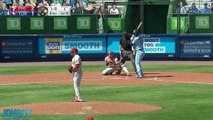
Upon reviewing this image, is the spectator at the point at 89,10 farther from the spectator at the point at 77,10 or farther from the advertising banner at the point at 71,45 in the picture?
the advertising banner at the point at 71,45

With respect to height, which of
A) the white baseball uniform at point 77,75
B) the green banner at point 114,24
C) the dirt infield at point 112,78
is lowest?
the dirt infield at point 112,78

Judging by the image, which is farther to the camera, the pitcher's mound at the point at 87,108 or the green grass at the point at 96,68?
the green grass at the point at 96,68

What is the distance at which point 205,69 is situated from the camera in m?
31.4

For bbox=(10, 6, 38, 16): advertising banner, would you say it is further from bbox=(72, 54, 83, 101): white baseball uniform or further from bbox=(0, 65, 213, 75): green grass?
bbox=(72, 54, 83, 101): white baseball uniform

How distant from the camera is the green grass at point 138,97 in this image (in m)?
15.6

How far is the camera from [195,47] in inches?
1452

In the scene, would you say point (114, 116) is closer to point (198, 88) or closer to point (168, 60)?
point (198, 88)

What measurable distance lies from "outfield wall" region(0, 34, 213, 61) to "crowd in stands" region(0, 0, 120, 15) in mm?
3200

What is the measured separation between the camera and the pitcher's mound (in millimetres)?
16359

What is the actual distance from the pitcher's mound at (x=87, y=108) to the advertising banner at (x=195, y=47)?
19.6 metres

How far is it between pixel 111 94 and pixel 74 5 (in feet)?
76.3

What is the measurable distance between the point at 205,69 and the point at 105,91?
36.6ft

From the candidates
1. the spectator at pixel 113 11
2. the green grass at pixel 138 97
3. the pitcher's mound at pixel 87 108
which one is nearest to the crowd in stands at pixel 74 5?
the spectator at pixel 113 11

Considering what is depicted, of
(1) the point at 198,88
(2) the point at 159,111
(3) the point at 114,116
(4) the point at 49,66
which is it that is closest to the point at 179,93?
(1) the point at 198,88
